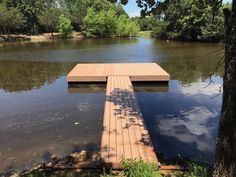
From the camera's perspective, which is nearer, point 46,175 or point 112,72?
point 46,175

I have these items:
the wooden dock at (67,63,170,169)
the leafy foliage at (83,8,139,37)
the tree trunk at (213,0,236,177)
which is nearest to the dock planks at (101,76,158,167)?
the wooden dock at (67,63,170,169)

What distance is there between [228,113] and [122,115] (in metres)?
3.78

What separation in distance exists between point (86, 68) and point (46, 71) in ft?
9.21

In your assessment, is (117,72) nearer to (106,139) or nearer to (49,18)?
(106,139)

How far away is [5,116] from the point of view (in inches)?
294

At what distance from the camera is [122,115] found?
627 centimetres

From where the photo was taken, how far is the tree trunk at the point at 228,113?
8.20 feet

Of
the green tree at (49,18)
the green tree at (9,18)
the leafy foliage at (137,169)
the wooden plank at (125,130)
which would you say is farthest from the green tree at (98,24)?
the leafy foliage at (137,169)

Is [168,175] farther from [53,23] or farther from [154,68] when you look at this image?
[53,23]

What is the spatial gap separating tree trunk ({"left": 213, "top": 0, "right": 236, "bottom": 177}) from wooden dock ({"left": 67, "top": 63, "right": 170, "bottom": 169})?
1.44 m

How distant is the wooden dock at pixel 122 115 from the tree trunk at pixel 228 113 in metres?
1.44

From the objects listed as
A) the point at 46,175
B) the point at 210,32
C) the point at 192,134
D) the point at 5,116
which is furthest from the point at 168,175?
the point at 210,32

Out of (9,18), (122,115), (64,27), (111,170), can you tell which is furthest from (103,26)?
(111,170)

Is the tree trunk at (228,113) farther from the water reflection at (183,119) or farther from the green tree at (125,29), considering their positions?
the green tree at (125,29)
